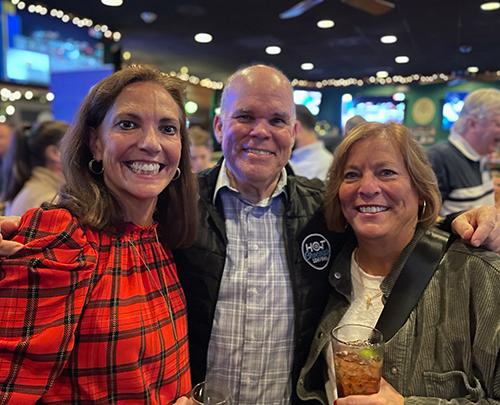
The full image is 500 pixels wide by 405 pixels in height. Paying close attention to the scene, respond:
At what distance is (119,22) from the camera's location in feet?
23.1

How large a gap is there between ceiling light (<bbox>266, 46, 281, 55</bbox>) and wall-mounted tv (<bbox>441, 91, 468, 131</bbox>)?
4.98m

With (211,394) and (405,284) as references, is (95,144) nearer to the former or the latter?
(211,394)

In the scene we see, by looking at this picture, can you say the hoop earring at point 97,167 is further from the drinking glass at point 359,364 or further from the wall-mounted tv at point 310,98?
the wall-mounted tv at point 310,98

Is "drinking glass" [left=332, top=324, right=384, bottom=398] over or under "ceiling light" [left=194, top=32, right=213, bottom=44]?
under

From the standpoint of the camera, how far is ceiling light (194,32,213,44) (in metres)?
7.73

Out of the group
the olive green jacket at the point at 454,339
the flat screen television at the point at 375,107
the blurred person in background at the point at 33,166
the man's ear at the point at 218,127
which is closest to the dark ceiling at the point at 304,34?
the flat screen television at the point at 375,107

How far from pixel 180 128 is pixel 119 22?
239 inches

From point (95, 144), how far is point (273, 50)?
7791 millimetres

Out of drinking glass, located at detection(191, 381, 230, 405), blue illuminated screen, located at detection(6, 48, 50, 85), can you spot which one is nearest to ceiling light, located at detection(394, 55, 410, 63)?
blue illuminated screen, located at detection(6, 48, 50, 85)

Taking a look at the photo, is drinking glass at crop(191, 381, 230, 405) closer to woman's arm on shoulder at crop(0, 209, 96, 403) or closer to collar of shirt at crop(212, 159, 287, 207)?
woman's arm on shoulder at crop(0, 209, 96, 403)

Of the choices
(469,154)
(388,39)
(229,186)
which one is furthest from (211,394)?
(388,39)

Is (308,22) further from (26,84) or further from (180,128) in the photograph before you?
(180,128)

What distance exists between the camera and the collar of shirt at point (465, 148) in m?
3.63

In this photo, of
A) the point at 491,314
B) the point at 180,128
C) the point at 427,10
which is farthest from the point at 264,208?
the point at 427,10
